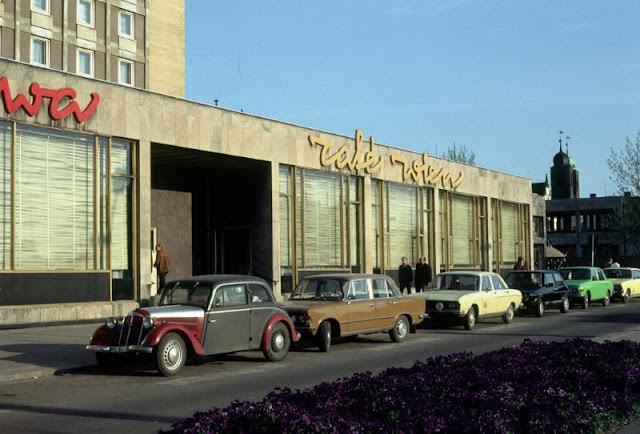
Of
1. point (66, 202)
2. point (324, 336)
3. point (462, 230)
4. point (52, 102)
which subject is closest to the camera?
point (324, 336)

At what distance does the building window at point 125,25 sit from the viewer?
50.2m

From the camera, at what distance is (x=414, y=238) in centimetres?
3612

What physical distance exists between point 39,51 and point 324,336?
1362 inches

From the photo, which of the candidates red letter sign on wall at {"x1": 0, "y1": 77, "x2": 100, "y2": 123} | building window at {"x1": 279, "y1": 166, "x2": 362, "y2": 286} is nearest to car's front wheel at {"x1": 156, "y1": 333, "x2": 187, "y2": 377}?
red letter sign on wall at {"x1": 0, "y1": 77, "x2": 100, "y2": 123}

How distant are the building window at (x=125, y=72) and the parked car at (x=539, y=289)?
31.0m

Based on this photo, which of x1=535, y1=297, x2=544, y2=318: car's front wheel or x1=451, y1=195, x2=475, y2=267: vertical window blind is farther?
x1=451, y1=195, x2=475, y2=267: vertical window blind

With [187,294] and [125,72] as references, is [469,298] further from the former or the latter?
[125,72]

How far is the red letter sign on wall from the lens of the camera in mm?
19391

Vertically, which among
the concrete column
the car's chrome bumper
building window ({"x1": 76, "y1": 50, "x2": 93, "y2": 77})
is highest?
building window ({"x1": 76, "y1": 50, "x2": 93, "y2": 77})

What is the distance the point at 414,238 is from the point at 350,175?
5.69 metres

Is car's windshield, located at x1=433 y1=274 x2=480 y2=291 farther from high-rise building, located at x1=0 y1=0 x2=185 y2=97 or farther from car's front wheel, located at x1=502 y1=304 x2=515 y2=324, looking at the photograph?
high-rise building, located at x1=0 y1=0 x2=185 y2=97

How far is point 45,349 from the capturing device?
1575 centimetres

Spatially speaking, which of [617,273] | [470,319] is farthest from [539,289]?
[617,273]

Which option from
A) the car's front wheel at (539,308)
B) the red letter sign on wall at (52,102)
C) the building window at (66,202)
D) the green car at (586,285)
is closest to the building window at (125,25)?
the building window at (66,202)
